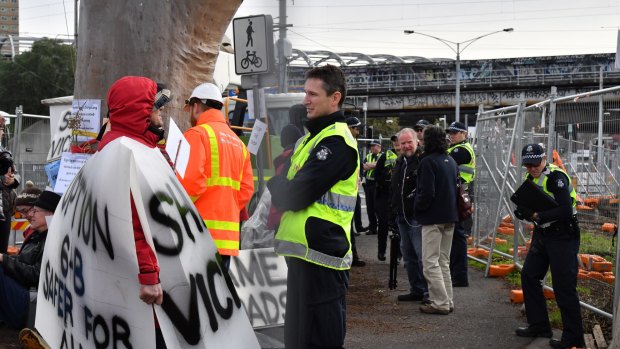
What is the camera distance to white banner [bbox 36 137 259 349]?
3994mm

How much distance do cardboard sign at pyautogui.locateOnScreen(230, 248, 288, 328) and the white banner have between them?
2482mm

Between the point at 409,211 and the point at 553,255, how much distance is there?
2467mm

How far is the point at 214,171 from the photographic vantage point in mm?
5797

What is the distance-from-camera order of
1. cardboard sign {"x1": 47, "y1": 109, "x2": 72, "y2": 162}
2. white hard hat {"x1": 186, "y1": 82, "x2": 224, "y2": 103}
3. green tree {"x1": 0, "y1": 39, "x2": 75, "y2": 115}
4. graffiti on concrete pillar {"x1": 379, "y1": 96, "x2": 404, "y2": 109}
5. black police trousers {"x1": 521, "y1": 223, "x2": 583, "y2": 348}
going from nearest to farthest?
1. white hard hat {"x1": 186, "y1": 82, "x2": 224, "y2": 103}
2. cardboard sign {"x1": 47, "y1": 109, "x2": 72, "y2": 162}
3. black police trousers {"x1": 521, "y1": 223, "x2": 583, "y2": 348}
4. green tree {"x1": 0, "y1": 39, "x2": 75, "y2": 115}
5. graffiti on concrete pillar {"x1": 379, "y1": 96, "x2": 404, "y2": 109}

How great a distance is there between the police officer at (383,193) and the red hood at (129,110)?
343 inches

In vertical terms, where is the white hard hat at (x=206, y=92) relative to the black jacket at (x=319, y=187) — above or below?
above

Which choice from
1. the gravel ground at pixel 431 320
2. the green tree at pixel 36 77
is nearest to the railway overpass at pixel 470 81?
the green tree at pixel 36 77

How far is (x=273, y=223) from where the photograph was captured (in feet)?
17.0

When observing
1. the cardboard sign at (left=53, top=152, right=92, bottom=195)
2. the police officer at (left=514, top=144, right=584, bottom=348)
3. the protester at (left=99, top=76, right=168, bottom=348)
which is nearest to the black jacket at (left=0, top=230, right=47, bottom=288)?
the cardboard sign at (left=53, top=152, right=92, bottom=195)

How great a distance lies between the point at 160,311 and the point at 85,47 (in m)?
3.65

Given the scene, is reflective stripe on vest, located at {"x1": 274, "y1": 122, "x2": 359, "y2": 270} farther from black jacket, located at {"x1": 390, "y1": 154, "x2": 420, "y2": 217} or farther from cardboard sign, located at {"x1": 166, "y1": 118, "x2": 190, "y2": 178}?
black jacket, located at {"x1": 390, "y1": 154, "x2": 420, "y2": 217}

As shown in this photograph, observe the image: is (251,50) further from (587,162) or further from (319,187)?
(319,187)

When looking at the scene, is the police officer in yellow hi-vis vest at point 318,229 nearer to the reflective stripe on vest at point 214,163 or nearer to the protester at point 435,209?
the reflective stripe on vest at point 214,163

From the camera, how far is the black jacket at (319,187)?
4383 mm
